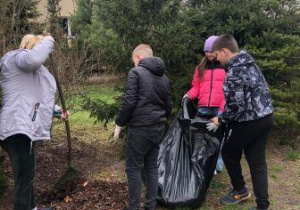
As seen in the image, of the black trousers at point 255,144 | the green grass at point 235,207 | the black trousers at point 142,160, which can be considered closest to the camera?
the black trousers at point 142,160

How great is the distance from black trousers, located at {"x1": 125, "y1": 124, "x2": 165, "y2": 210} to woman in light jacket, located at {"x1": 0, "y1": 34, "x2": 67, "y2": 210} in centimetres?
76

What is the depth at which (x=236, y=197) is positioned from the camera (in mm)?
4461

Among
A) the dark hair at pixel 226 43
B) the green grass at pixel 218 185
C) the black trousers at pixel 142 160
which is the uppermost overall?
the dark hair at pixel 226 43

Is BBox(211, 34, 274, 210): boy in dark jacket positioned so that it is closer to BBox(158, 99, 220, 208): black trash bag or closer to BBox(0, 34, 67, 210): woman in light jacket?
BBox(158, 99, 220, 208): black trash bag

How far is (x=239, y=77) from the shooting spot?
3865 millimetres

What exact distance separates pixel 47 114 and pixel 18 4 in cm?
229

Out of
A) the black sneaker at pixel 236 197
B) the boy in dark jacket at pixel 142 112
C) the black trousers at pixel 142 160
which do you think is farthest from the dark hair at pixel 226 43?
the black sneaker at pixel 236 197

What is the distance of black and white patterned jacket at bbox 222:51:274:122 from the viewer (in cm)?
387

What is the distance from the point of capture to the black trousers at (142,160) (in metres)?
3.84

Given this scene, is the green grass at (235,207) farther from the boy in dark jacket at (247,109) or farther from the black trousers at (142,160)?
the black trousers at (142,160)

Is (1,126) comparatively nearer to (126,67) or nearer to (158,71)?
(158,71)

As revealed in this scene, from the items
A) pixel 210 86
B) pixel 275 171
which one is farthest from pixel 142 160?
pixel 275 171

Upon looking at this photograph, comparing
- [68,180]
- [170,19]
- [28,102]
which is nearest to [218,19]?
[170,19]

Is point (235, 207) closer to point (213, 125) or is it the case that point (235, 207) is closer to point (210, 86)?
point (213, 125)
